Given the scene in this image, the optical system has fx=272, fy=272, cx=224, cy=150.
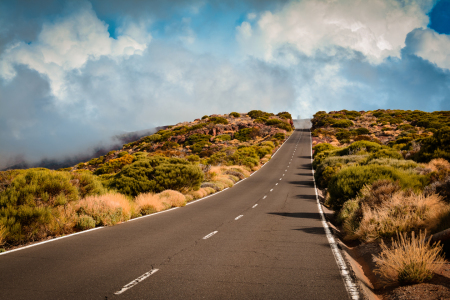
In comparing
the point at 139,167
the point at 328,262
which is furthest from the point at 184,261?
the point at 139,167

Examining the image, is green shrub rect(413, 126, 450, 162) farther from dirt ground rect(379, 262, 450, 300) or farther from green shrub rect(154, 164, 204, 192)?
dirt ground rect(379, 262, 450, 300)

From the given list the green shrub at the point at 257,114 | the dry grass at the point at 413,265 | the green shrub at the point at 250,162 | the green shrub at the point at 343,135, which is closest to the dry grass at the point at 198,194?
the dry grass at the point at 413,265

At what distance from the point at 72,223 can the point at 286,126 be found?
8758 centimetres

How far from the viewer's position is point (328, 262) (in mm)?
5723

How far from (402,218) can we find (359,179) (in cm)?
588

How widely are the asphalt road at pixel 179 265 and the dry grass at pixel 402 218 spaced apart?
123 centimetres

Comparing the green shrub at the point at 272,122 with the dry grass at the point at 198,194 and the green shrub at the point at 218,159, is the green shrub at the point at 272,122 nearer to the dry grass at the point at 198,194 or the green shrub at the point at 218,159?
the green shrub at the point at 218,159

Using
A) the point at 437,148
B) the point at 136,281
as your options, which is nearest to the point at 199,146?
the point at 437,148

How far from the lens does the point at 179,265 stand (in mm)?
5363

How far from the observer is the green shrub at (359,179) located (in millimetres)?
11281

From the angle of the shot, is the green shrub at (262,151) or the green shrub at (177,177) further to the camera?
the green shrub at (262,151)

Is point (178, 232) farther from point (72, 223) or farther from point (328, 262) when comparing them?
point (328, 262)

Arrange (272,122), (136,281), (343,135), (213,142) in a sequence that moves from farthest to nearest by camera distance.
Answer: (272,122) < (343,135) < (213,142) < (136,281)

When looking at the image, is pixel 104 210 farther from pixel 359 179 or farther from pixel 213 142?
pixel 213 142
